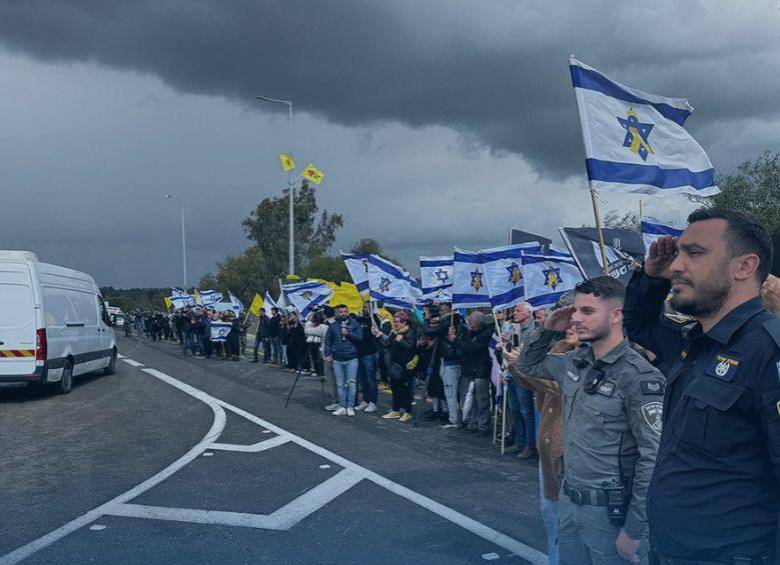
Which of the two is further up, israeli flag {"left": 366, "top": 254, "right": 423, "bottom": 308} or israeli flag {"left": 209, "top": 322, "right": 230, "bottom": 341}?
israeli flag {"left": 366, "top": 254, "right": 423, "bottom": 308}

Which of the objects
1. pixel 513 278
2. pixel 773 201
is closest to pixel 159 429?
pixel 513 278

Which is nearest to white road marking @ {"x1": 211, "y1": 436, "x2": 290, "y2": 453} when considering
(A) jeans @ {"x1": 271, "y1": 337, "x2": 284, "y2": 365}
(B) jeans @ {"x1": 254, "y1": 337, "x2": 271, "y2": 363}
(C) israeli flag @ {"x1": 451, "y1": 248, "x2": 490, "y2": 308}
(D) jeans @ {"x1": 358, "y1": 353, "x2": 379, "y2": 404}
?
(D) jeans @ {"x1": 358, "y1": 353, "x2": 379, "y2": 404}

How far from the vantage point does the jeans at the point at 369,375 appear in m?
12.7

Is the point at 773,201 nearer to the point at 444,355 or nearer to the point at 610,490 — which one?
the point at 444,355

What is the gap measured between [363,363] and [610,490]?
9792mm

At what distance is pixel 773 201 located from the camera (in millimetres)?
29203

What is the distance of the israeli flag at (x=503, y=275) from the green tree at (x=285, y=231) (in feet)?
136

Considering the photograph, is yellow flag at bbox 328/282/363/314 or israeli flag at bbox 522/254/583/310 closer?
israeli flag at bbox 522/254/583/310

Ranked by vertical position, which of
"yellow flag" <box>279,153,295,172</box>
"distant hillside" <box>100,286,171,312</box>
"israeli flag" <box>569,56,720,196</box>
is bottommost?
"distant hillside" <box>100,286,171,312</box>

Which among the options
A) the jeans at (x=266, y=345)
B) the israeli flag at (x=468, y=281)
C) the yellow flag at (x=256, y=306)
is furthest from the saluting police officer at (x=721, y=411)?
the yellow flag at (x=256, y=306)

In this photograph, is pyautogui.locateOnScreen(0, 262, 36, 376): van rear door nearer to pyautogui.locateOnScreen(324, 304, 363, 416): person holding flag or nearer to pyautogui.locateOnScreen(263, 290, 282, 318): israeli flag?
pyautogui.locateOnScreen(324, 304, 363, 416): person holding flag

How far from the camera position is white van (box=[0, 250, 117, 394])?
44.8ft

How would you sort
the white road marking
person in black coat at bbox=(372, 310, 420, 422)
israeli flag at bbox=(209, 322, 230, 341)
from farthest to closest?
israeli flag at bbox=(209, 322, 230, 341), person in black coat at bbox=(372, 310, 420, 422), the white road marking

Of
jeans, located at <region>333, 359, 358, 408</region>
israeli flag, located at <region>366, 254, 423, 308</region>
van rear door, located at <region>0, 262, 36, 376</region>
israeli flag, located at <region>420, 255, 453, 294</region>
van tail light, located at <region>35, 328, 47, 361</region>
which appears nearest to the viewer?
jeans, located at <region>333, 359, 358, 408</region>
